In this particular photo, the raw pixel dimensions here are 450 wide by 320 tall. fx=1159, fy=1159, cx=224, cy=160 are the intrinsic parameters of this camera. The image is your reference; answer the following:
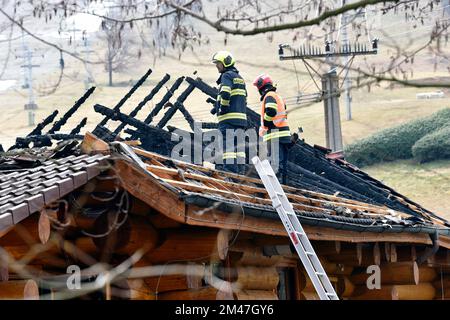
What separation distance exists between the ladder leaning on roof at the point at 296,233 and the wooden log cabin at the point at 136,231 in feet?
0.48

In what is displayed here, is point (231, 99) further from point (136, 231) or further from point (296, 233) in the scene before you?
point (136, 231)

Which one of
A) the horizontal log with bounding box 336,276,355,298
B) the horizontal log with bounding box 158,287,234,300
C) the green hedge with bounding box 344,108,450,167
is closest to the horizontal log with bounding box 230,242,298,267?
the horizontal log with bounding box 158,287,234,300

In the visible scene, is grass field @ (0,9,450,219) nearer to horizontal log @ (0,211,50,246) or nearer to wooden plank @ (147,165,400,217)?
wooden plank @ (147,165,400,217)

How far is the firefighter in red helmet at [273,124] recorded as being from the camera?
16141 millimetres

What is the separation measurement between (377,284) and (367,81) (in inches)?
310

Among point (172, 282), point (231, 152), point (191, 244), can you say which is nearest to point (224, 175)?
point (231, 152)

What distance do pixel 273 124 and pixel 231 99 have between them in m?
0.78

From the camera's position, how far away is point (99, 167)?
9625 mm

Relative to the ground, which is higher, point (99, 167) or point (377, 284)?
point (99, 167)

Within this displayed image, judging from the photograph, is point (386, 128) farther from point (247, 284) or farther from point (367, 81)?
point (367, 81)

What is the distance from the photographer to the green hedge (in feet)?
155

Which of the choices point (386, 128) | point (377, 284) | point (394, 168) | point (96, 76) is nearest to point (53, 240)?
point (377, 284)

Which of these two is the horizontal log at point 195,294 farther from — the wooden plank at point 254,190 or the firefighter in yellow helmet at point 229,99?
the firefighter in yellow helmet at point 229,99
